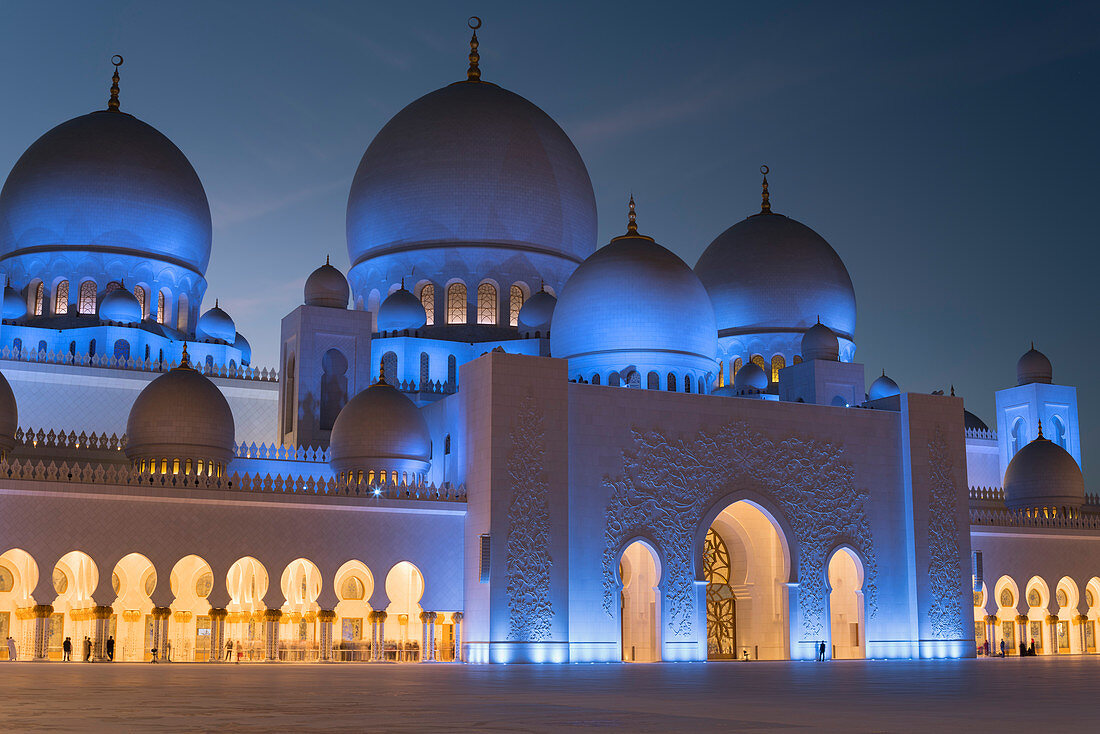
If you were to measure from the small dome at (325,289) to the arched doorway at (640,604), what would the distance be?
6.88 meters

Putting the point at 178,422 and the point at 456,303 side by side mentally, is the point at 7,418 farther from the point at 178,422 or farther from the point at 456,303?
the point at 456,303

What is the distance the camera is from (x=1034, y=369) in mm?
28172

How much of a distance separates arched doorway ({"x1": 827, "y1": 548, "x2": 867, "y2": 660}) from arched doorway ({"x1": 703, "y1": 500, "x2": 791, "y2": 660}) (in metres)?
0.85

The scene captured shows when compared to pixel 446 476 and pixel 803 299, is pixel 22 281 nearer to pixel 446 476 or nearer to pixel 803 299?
pixel 446 476

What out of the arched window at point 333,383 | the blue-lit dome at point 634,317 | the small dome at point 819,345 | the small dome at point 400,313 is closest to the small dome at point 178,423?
the arched window at point 333,383

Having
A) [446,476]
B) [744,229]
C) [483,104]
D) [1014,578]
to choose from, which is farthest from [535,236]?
[1014,578]

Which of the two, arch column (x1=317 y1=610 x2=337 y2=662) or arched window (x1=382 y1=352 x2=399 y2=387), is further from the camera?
arched window (x1=382 y1=352 x2=399 y2=387)

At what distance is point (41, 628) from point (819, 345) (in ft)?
47.3

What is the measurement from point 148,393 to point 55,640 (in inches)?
143

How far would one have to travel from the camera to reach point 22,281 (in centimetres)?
2377

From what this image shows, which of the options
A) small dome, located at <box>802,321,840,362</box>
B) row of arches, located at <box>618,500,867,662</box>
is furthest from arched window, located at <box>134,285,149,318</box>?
small dome, located at <box>802,321,840,362</box>

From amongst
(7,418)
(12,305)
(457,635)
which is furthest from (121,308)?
(457,635)

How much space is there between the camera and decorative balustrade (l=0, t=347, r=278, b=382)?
71.8ft

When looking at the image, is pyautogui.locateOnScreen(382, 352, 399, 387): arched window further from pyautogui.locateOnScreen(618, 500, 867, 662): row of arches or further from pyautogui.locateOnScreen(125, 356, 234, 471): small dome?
pyautogui.locateOnScreen(618, 500, 867, 662): row of arches
